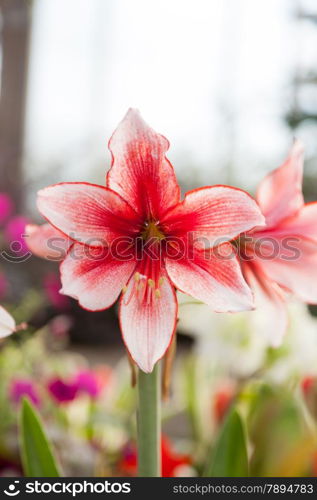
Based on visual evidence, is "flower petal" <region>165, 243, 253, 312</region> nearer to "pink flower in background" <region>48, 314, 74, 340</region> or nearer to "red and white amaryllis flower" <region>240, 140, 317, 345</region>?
"red and white amaryllis flower" <region>240, 140, 317, 345</region>

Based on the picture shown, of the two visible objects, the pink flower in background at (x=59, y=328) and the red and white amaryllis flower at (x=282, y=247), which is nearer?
the red and white amaryllis flower at (x=282, y=247)

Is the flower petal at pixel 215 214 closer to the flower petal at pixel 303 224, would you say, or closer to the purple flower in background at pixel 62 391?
the flower petal at pixel 303 224

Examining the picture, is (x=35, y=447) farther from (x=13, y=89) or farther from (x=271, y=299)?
(x=13, y=89)

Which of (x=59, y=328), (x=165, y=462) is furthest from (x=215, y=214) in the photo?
(x=59, y=328)

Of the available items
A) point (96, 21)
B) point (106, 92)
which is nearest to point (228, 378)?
point (106, 92)

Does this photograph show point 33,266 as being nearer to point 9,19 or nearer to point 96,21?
point 9,19

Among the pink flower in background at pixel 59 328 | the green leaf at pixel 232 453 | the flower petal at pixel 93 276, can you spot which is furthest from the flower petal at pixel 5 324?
the pink flower in background at pixel 59 328
